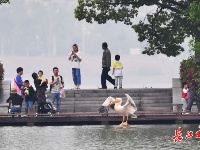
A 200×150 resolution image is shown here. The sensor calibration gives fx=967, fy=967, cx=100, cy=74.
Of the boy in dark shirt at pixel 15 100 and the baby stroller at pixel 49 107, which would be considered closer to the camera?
the boy in dark shirt at pixel 15 100

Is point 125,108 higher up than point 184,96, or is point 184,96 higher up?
point 184,96

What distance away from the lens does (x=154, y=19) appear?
45.2m

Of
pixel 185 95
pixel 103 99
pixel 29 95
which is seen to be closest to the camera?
pixel 29 95

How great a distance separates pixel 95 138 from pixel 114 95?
11.5 m

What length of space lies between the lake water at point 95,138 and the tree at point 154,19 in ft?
33.5

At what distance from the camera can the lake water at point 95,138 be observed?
88.0 ft

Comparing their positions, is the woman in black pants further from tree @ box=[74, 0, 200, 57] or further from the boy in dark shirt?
tree @ box=[74, 0, 200, 57]

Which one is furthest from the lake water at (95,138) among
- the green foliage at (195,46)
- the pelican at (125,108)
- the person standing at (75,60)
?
the person standing at (75,60)

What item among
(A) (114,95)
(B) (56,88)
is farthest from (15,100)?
(A) (114,95)

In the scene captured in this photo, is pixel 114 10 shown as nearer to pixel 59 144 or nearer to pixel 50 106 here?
pixel 50 106

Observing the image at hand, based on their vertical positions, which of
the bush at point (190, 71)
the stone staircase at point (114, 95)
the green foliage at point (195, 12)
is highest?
the green foliage at point (195, 12)

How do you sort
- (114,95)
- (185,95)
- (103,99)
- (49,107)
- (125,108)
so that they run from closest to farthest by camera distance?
1. (125,108)
2. (49,107)
3. (185,95)
4. (103,99)
5. (114,95)

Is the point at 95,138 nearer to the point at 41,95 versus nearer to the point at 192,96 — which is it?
the point at 41,95

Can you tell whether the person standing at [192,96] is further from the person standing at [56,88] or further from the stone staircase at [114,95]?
the person standing at [56,88]
